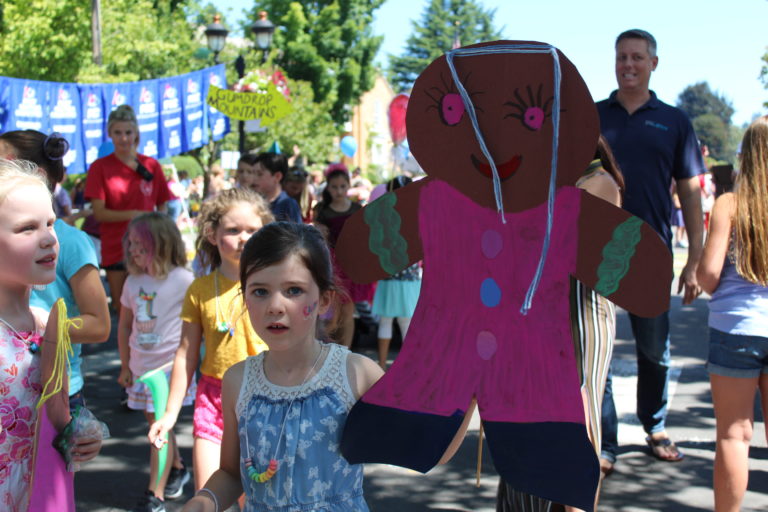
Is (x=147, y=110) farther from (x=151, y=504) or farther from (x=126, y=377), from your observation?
(x=151, y=504)

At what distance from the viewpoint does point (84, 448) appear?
1918 millimetres

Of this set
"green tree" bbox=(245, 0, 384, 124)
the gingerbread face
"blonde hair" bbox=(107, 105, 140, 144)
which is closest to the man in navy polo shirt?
the gingerbread face

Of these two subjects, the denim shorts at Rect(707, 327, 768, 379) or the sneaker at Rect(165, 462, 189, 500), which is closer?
the denim shorts at Rect(707, 327, 768, 379)

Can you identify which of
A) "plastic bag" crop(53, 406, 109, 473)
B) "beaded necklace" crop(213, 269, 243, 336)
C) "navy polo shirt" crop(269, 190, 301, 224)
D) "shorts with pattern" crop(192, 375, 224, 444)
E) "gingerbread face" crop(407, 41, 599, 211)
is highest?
"gingerbread face" crop(407, 41, 599, 211)

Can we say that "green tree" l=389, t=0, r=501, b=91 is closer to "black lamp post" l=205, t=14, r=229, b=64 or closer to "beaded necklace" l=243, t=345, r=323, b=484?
"black lamp post" l=205, t=14, r=229, b=64

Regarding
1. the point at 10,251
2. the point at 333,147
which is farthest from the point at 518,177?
the point at 333,147

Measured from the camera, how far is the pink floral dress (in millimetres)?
1846

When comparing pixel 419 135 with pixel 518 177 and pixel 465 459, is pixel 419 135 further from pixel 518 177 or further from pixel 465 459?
pixel 465 459

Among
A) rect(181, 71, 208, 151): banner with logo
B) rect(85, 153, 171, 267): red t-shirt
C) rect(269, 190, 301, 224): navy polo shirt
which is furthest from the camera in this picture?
rect(181, 71, 208, 151): banner with logo

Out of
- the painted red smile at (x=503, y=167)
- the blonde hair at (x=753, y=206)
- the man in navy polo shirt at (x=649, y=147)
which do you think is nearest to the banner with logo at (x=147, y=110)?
the man in navy polo shirt at (x=649, y=147)

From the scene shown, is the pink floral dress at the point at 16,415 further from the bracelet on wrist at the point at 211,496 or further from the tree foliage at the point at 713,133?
the tree foliage at the point at 713,133

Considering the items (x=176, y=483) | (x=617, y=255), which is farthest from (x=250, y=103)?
(x=617, y=255)

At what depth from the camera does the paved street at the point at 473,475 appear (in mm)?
3775

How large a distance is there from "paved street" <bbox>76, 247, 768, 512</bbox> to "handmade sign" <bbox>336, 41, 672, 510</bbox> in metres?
2.13
